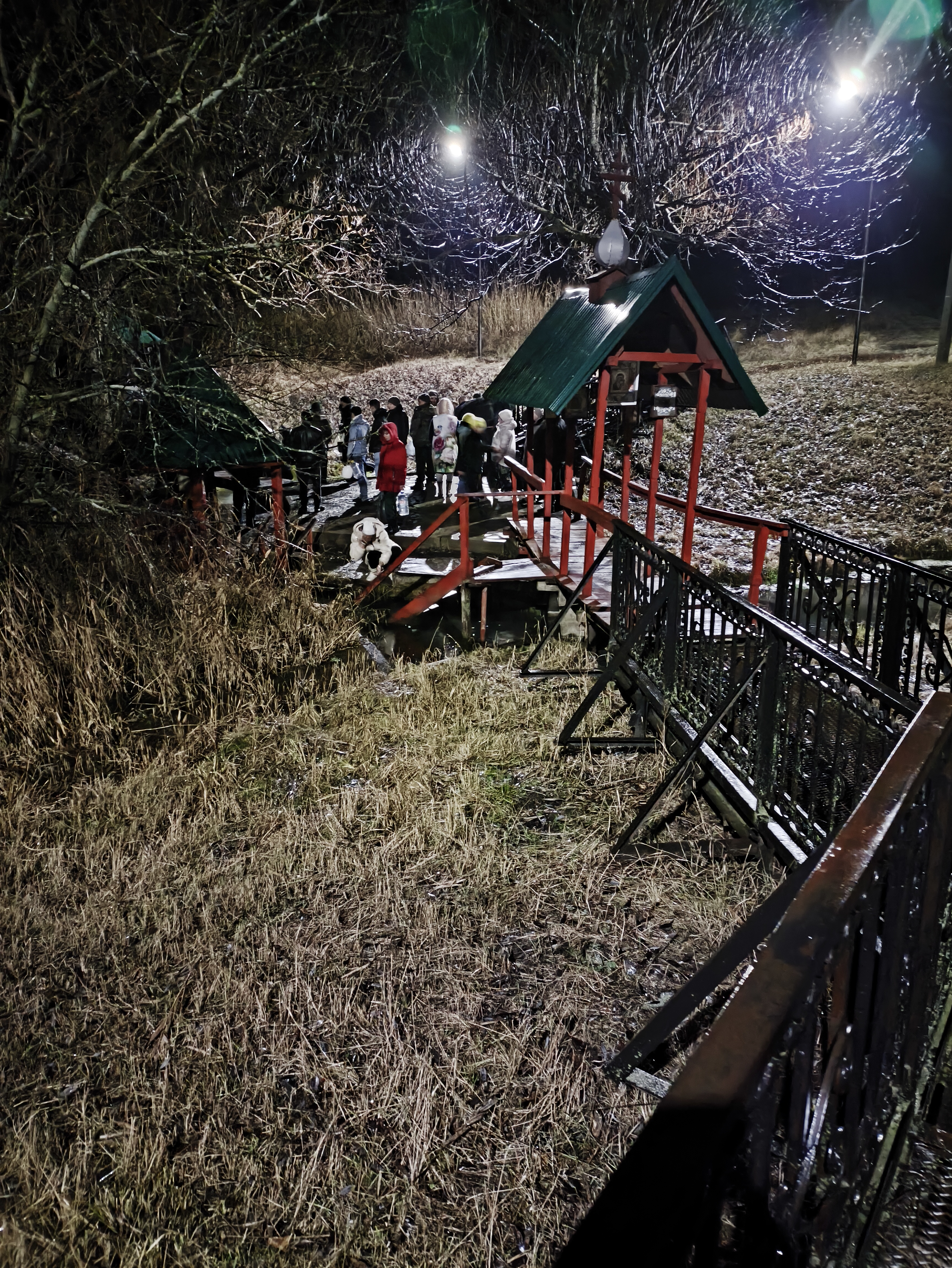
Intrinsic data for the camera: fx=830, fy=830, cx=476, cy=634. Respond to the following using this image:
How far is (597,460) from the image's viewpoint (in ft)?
30.5

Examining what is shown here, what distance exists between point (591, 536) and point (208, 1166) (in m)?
7.25

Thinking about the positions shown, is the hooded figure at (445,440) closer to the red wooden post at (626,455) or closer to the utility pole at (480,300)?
the red wooden post at (626,455)

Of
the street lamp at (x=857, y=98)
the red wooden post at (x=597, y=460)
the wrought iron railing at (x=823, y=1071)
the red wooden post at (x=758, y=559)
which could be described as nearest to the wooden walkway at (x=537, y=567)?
the red wooden post at (x=597, y=460)

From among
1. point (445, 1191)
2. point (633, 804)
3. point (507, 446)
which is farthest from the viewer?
point (507, 446)

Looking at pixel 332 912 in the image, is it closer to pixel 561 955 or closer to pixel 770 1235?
pixel 561 955

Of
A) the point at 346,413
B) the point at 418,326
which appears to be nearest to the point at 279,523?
the point at 346,413

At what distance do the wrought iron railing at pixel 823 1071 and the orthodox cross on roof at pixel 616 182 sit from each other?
28.7 ft

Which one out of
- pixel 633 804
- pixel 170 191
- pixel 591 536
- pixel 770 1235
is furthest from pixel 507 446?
pixel 770 1235

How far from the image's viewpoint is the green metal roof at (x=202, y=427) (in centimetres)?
903

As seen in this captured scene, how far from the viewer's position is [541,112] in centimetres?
2564

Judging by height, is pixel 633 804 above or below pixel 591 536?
below

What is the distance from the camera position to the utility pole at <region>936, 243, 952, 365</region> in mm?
19573

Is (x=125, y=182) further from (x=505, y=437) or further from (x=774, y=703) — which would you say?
(x=774, y=703)

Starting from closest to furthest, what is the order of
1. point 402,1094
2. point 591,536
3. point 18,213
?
point 402,1094
point 18,213
point 591,536
